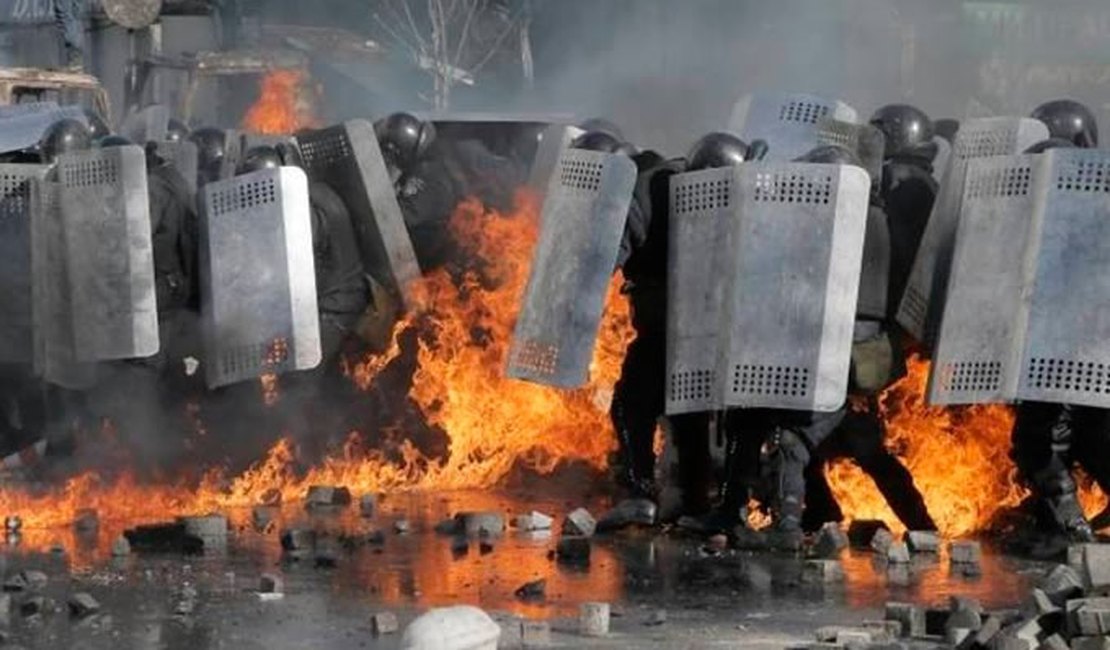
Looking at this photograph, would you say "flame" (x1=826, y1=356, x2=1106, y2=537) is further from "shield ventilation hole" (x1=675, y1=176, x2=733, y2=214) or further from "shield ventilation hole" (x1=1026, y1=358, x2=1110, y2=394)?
"shield ventilation hole" (x1=675, y1=176, x2=733, y2=214)

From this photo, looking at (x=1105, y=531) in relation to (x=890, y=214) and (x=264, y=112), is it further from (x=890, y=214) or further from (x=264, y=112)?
(x=264, y=112)

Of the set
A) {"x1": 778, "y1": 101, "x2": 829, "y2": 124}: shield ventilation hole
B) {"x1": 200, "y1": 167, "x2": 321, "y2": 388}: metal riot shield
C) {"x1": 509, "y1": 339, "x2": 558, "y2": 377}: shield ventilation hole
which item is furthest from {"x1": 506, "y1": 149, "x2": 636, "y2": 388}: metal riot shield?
{"x1": 778, "y1": 101, "x2": 829, "y2": 124}: shield ventilation hole

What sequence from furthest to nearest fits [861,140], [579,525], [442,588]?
[861,140], [579,525], [442,588]

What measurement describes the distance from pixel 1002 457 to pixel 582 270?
7.92 feet

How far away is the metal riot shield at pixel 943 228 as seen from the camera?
12.7 m

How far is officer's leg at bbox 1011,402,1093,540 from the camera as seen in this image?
1232 cm

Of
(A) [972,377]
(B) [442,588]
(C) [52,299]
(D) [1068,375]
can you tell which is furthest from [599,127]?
(B) [442,588]

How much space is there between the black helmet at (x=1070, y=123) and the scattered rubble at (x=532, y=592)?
455 cm

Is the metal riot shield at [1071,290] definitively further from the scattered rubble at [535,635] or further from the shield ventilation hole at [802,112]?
the scattered rubble at [535,635]

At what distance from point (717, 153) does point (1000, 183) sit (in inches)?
58.0

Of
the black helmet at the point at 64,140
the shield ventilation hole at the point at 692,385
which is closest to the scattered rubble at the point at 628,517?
the shield ventilation hole at the point at 692,385

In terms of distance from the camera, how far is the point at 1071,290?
39.4 ft

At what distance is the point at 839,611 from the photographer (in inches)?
417

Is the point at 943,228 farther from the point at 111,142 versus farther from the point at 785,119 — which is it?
the point at 111,142
